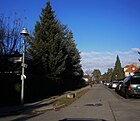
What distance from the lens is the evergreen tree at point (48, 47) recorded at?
33.9 m

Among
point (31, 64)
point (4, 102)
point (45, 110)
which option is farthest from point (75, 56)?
point (45, 110)

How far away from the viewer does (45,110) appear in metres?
15.8

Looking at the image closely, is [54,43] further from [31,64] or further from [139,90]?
[139,90]

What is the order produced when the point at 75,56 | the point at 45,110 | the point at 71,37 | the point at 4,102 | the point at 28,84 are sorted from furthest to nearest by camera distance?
the point at 71,37, the point at 75,56, the point at 28,84, the point at 4,102, the point at 45,110

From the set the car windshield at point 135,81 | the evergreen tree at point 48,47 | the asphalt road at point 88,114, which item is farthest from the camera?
the evergreen tree at point 48,47

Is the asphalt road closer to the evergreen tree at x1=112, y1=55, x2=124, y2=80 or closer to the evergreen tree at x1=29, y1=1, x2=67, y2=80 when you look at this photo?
the evergreen tree at x1=29, y1=1, x2=67, y2=80

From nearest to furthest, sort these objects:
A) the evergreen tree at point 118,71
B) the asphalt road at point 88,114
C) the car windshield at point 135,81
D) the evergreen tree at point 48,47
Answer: the asphalt road at point 88,114
the car windshield at point 135,81
the evergreen tree at point 48,47
the evergreen tree at point 118,71

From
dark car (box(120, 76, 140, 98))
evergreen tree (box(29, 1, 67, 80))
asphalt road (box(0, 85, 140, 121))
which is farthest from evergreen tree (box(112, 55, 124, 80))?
asphalt road (box(0, 85, 140, 121))

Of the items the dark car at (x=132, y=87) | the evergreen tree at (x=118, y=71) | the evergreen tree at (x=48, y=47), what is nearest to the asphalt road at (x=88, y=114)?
the dark car at (x=132, y=87)

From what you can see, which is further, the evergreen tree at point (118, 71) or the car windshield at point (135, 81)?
the evergreen tree at point (118, 71)

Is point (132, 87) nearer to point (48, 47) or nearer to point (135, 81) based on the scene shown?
point (135, 81)

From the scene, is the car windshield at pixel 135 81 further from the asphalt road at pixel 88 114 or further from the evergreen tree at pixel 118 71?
the evergreen tree at pixel 118 71

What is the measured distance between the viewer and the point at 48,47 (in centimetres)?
3525

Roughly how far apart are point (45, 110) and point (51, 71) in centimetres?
1906
